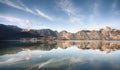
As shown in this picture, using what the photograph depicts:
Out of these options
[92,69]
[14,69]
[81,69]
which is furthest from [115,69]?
[14,69]

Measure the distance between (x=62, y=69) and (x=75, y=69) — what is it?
2.29 metres

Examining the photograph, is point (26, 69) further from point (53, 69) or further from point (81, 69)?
point (81, 69)

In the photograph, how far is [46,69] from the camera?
24.8 m

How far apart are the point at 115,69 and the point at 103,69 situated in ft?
6.65

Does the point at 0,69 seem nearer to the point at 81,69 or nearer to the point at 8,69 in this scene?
the point at 8,69

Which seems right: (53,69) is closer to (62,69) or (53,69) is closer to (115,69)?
(62,69)

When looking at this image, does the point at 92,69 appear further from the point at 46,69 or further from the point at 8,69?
the point at 8,69

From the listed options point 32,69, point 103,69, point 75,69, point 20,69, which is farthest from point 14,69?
point 103,69

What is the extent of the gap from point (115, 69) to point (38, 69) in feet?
43.7

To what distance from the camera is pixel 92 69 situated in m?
25.0

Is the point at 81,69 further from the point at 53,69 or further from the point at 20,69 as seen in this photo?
the point at 20,69

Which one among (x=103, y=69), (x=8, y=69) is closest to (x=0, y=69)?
(x=8, y=69)

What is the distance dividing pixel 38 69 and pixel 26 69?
204cm

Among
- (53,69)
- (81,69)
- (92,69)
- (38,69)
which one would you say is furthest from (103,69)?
(38,69)
